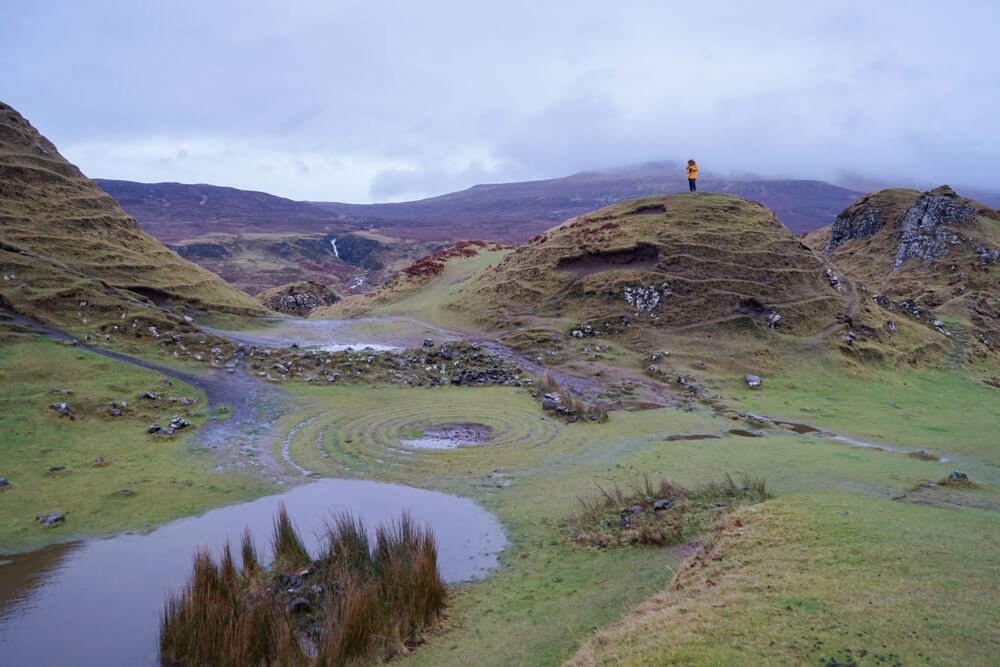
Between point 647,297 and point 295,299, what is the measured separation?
27989 mm

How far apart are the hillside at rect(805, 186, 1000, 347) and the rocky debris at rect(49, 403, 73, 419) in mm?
31726

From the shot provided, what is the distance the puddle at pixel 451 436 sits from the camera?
13391mm

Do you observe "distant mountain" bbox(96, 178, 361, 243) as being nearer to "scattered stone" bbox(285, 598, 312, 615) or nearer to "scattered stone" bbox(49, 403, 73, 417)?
"scattered stone" bbox(49, 403, 73, 417)

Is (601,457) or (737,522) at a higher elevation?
(737,522)

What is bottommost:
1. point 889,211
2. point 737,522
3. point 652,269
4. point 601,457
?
point 601,457

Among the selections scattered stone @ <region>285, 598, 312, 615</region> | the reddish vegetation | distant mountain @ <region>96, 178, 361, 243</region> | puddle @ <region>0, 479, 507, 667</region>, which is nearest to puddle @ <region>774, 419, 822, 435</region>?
puddle @ <region>0, 479, 507, 667</region>

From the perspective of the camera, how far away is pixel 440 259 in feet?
139

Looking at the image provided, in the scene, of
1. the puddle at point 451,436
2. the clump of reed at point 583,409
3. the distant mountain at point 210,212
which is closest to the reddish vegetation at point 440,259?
the clump of reed at point 583,409

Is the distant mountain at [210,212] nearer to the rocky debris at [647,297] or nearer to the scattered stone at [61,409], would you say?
the rocky debris at [647,297]

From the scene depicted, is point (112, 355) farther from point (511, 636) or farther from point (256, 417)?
point (511, 636)

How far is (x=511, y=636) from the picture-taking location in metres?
5.77

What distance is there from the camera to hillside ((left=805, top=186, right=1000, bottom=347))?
28.5 m

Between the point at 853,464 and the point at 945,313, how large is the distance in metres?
25.0

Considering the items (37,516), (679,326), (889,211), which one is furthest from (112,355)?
(889,211)
